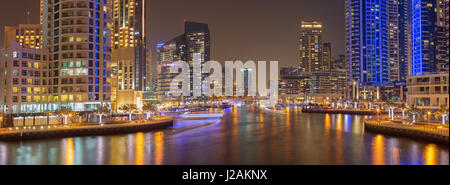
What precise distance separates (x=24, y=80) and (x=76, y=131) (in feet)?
97.4

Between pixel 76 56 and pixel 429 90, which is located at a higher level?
pixel 76 56

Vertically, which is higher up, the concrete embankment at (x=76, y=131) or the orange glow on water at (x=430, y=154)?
the concrete embankment at (x=76, y=131)

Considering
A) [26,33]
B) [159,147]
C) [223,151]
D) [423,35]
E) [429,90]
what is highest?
[26,33]

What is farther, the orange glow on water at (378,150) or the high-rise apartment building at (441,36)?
the high-rise apartment building at (441,36)

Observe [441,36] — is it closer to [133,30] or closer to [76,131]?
[133,30]

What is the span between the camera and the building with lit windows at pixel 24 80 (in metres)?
68.1

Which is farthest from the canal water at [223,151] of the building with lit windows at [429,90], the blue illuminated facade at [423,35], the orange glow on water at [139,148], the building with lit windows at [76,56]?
the blue illuminated facade at [423,35]

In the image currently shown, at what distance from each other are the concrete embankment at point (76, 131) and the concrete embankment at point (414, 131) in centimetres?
3617

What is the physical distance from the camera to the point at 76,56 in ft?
247

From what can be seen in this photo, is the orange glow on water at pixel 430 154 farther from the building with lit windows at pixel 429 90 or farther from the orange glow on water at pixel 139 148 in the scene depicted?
the building with lit windows at pixel 429 90

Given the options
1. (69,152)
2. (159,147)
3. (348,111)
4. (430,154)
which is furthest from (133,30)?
(430,154)

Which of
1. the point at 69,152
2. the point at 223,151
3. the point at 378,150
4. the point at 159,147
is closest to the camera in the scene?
the point at 69,152

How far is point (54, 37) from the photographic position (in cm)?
7756
